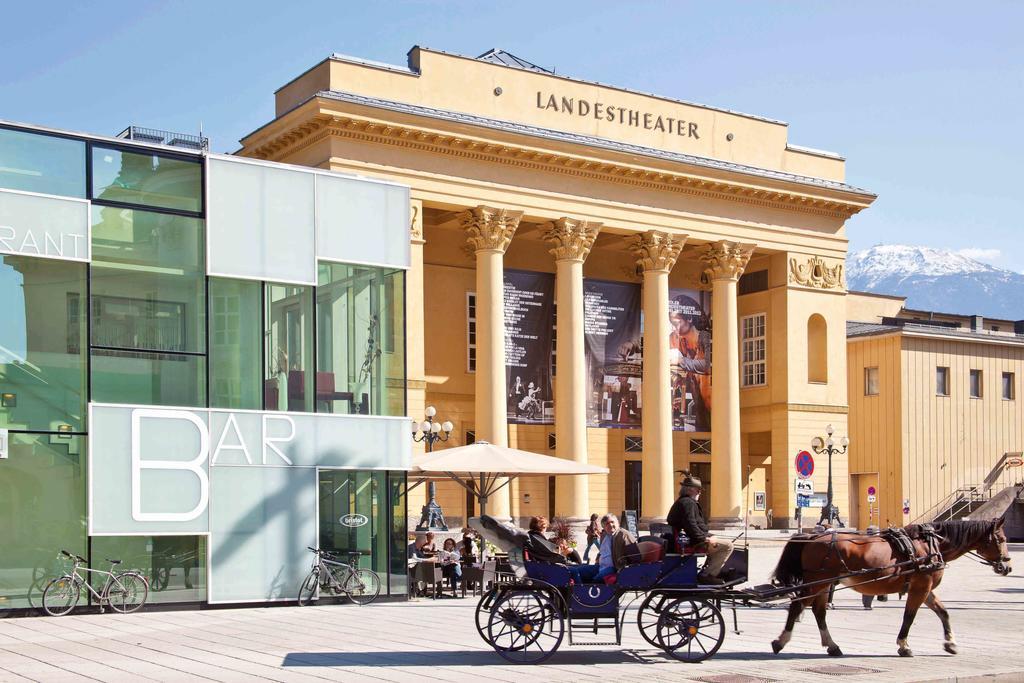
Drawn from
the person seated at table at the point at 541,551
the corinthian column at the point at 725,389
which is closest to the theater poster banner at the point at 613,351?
the corinthian column at the point at 725,389

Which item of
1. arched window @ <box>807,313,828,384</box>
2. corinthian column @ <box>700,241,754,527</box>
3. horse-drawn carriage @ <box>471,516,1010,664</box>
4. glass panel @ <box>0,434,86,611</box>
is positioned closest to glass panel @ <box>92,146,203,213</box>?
glass panel @ <box>0,434,86,611</box>

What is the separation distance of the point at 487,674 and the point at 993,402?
4969cm

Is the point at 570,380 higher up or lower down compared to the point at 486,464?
higher up

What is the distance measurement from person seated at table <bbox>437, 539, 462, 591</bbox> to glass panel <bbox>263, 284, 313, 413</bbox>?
4462 mm

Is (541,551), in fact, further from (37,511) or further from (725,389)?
(725,389)

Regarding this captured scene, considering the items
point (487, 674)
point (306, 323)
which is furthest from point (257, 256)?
point (487, 674)

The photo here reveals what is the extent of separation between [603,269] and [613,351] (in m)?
6.26

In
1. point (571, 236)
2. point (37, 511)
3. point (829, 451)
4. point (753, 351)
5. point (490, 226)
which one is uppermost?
point (490, 226)

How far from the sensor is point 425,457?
26.5 meters

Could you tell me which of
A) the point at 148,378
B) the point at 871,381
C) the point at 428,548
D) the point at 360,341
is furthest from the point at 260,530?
the point at 871,381

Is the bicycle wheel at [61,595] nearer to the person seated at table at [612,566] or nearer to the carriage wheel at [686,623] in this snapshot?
the person seated at table at [612,566]

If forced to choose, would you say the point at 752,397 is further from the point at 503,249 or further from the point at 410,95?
the point at 410,95

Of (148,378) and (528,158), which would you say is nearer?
(148,378)

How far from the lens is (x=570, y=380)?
46750mm
